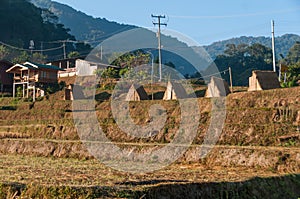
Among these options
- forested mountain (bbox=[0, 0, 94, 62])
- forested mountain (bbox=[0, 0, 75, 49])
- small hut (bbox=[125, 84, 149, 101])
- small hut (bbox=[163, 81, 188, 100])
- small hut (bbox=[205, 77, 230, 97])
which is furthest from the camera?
forested mountain (bbox=[0, 0, 75, 49])

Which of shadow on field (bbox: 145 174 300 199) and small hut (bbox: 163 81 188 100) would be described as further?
small hut (bbox: 163 81 188 100)

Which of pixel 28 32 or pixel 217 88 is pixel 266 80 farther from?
pixel 28 32

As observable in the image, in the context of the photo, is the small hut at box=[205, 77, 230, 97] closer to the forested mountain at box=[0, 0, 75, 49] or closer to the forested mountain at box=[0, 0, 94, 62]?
the forested mountain at box=[0, 0, 94, 62]

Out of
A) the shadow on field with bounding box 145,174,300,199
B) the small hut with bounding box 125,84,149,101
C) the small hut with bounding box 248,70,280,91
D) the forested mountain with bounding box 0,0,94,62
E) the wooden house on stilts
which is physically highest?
the forested mountain with bounding box 0,0,94,62

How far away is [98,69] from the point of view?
5738cm

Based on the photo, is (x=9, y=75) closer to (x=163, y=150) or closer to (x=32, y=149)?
(x=32, y=149)

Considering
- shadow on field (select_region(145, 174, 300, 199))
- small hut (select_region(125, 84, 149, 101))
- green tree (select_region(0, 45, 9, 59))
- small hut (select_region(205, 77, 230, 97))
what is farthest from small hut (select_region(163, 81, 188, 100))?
green tree (select_region(0, 45, 9, 59))

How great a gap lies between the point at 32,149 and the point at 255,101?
14.2m

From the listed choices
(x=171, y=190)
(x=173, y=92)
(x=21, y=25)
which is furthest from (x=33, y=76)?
(x=21, y=25)

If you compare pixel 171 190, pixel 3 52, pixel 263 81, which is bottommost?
pixel 171 190

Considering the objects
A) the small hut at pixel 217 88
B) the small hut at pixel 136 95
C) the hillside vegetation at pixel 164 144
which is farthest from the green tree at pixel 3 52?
the small hut at pixel 217 88

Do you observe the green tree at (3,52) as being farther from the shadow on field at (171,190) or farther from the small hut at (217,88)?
the shadow on field at (171,190)

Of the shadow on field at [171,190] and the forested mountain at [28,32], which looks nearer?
the shadow on field at [171,190]

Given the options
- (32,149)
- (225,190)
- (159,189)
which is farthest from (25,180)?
(32,149)
